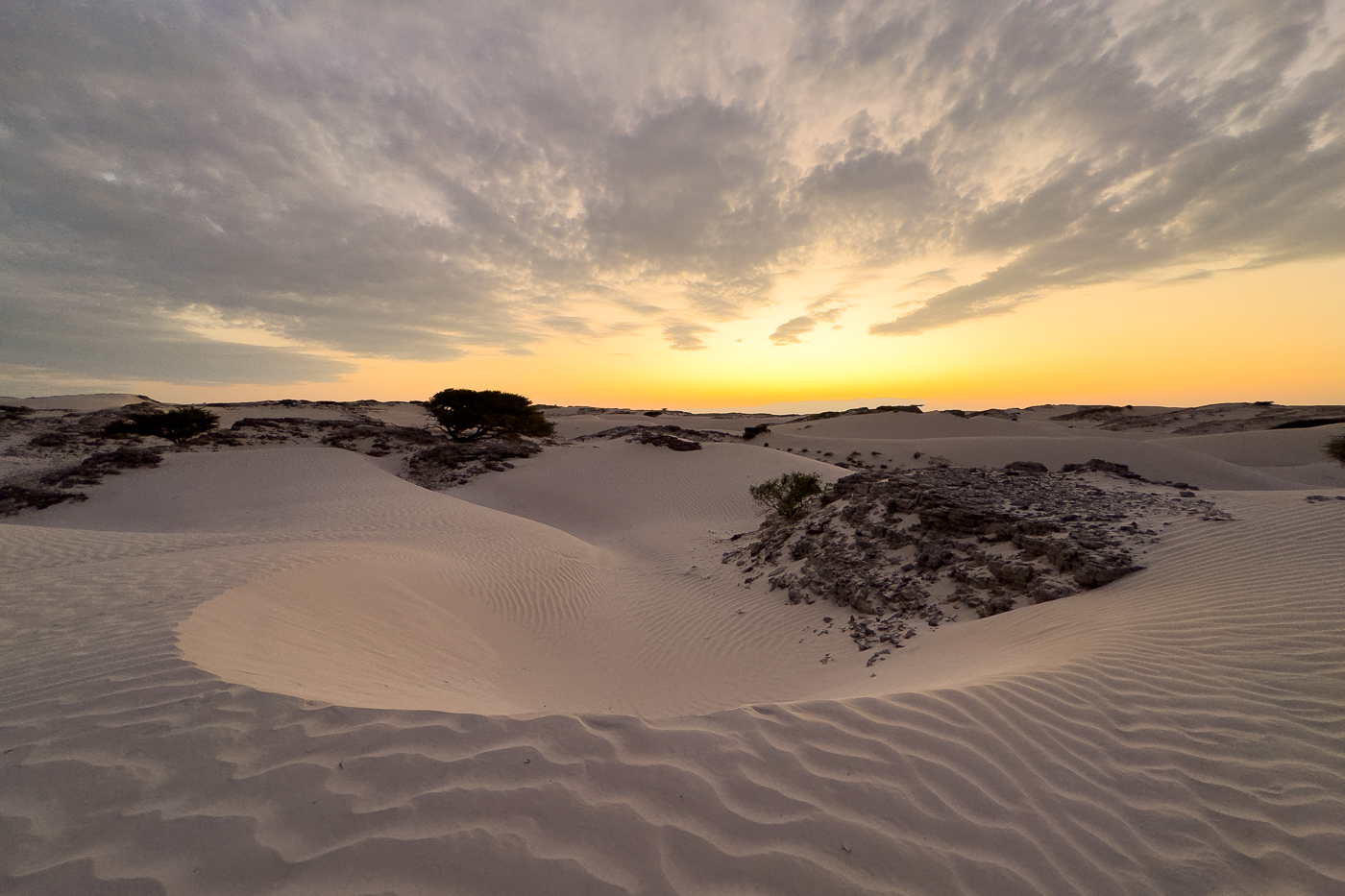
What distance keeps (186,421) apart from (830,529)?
30.6 metres

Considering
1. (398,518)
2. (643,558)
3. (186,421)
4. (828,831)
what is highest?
(186,421)

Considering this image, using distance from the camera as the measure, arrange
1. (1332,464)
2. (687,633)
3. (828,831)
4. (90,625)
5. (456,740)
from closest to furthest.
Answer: (828,831), (456,740), (90,625), (687,633), (1332,464)

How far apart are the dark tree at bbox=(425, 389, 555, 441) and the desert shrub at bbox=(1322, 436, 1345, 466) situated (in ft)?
120

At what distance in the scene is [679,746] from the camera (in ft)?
8.72

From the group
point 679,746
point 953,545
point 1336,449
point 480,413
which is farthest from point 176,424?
point 1336,449

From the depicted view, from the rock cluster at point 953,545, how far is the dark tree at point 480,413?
2230 cm

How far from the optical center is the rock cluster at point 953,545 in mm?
6410

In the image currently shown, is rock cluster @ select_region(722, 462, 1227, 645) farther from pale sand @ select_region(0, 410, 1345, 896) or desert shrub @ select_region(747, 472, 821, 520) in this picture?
desert shrub @ select_region(747, 472, 821, 520)

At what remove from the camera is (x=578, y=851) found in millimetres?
2074

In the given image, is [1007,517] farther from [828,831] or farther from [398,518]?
[398,518]

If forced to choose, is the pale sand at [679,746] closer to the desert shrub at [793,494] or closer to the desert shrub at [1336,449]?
the desert shrub at [793,494]

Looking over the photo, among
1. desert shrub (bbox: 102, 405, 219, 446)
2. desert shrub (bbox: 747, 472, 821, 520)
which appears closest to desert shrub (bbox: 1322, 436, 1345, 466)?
desert shrub (bbox: 747, 472, 821, 520)

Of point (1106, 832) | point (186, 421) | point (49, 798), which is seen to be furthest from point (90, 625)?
point (186, 421)

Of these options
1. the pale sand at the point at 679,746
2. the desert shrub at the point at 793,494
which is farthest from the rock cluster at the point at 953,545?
the desert shrub at the point at 793,494
